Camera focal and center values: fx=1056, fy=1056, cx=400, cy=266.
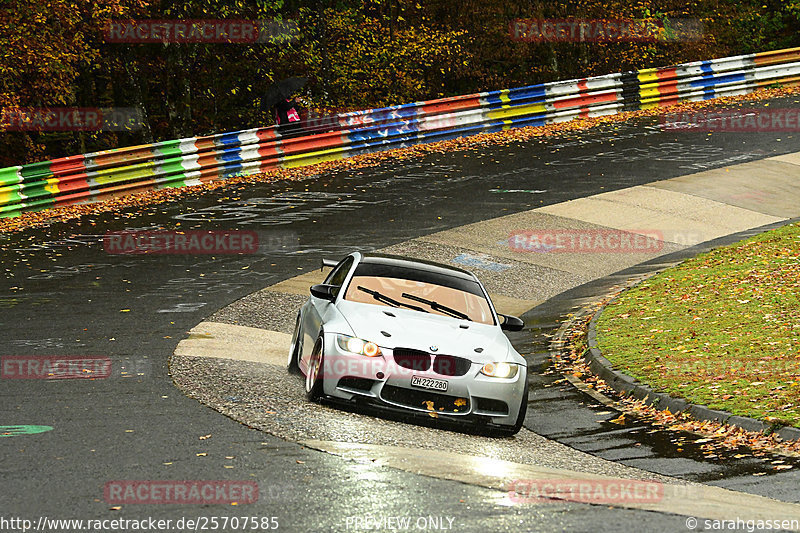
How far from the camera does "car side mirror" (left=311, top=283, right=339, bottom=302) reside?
428 inches

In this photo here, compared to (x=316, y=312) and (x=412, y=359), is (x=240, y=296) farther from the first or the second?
(x=412, y=359)

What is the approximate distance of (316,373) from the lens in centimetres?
987

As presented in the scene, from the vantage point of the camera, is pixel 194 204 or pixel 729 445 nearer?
pixel 729 445

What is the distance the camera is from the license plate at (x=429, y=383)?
376 inches

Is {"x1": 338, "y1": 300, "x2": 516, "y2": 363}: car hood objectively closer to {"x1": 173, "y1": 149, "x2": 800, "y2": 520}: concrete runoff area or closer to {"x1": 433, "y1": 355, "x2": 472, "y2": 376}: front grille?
{"x1": 433, "y1": 355, "x2": 472, "y2": 376}: front grille

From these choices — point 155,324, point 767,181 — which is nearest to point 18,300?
point 155,324

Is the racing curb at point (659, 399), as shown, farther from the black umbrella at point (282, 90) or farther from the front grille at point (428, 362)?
the black umbrella at point (282, 90)

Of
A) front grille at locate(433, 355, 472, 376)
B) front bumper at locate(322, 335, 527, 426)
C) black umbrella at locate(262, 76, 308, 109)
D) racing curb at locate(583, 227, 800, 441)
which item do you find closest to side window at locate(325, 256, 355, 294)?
front bumper at locate(322, 335, 527, 426)

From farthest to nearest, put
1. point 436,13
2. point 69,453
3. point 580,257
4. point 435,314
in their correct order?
point 436,13, point 580,257, point 435,314, point 69,453

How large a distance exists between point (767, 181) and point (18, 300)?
16447 millimetres

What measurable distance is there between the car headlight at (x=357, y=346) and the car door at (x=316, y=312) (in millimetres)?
562

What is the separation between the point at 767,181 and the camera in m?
23.8

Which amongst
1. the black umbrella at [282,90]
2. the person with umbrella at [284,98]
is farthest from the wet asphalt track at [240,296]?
the black umbrella at [282,90]

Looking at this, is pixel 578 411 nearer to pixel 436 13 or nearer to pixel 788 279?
pixel 788 279
